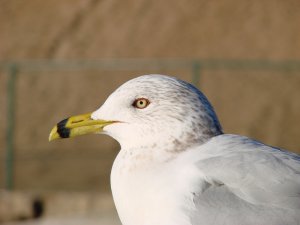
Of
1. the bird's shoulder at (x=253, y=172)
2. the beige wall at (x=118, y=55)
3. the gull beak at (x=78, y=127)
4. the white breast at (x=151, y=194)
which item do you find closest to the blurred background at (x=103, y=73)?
the beige wall at (x=118, y=55)

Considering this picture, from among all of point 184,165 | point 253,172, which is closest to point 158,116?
point 184,165

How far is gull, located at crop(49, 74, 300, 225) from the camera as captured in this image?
9.31 ft

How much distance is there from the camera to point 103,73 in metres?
13.1

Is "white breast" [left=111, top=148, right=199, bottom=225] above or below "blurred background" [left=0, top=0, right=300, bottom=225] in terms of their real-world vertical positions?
above

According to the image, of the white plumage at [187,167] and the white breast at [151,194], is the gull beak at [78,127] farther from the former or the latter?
the white breast at [151,194]

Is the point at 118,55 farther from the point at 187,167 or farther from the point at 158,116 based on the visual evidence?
the point at 187,167

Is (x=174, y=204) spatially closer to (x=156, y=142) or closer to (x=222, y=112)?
(x=156, y=142)

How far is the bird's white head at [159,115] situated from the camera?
Answer: 3080 mm

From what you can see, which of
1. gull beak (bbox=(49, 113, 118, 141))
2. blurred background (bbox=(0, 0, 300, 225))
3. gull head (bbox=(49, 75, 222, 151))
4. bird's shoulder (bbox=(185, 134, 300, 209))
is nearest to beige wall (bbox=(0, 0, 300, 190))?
blurred background (bbox=(0, 0, 300, 225))

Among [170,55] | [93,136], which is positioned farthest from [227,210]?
[170,55]

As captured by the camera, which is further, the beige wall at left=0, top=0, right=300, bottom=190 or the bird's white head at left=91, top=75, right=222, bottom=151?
the beige wall at left=0, top=0, right=300, bottom=190

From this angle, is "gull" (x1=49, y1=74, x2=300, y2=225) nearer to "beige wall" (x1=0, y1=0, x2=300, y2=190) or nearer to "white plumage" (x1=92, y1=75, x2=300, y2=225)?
"white plumage" (x1=92, y1=75, x2=300, y2=225)

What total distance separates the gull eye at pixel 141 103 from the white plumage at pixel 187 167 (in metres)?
0.01

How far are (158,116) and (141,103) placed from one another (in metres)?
0.08
